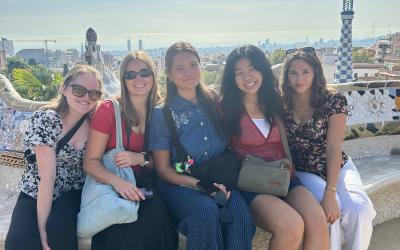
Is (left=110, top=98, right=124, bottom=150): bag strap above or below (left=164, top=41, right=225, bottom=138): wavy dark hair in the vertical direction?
below

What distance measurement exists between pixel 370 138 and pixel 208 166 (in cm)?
328

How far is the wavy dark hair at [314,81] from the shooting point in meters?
3.21

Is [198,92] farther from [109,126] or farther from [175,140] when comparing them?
[109,126]

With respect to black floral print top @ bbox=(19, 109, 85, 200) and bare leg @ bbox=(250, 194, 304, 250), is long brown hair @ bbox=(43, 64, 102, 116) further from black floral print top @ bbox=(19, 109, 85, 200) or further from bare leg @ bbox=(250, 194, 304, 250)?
bare leg @ bbox=(250, 194, 304, 250)

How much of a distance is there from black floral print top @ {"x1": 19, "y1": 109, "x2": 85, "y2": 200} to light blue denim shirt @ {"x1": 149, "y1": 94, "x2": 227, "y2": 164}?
0.53 m

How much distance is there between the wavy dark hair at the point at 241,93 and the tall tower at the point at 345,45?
59.0 feet

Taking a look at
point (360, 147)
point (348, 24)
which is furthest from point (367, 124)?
point (348, 24)

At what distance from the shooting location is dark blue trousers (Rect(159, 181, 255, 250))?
2574 millimetres

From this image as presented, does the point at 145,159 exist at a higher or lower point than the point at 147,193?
higher

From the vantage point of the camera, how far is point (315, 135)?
3.21m

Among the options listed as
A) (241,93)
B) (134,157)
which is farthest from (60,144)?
(241,93)

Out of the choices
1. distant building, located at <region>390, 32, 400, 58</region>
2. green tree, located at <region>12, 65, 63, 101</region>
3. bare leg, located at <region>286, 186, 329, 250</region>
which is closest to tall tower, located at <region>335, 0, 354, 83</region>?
green tree, located at <region>12, 65, 63, 101</region>

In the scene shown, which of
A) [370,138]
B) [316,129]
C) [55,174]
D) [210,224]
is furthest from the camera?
[370,138]

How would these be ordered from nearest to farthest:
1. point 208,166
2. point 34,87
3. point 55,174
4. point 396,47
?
point 55,174
point 208,166
point 34,87
point 396,47
